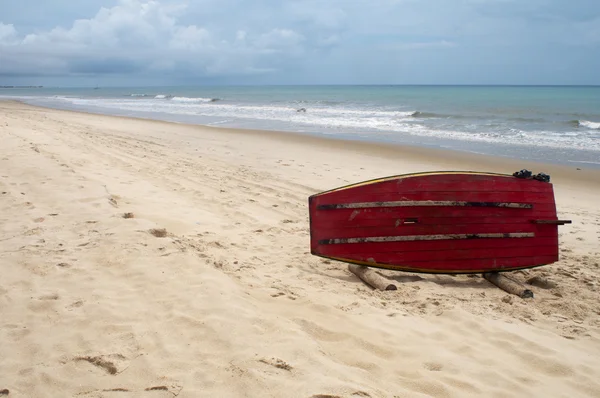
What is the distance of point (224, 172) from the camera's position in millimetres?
8938

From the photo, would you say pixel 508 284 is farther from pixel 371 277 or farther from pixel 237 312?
pixel 237 312

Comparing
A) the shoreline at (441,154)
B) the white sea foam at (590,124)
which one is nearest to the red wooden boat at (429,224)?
the shoreline at (441,154)

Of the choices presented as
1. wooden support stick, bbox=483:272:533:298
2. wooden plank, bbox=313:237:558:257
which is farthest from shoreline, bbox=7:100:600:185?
wooden support stick, bbox=483:272:533:298

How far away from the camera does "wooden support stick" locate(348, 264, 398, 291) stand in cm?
409

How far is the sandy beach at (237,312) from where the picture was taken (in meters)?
2.59

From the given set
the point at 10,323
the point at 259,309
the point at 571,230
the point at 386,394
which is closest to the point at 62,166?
the point at 10,323

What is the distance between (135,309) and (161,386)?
93 cm

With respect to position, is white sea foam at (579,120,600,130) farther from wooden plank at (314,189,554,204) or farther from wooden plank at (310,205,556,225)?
wooden plank at (310,205,556,225)

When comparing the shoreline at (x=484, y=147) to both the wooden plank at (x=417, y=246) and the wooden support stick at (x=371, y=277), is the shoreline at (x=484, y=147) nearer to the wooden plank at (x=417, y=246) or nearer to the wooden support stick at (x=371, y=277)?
the wooden plank at (x=417, y=246)

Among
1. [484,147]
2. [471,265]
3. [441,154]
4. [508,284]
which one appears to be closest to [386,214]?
[471,265]

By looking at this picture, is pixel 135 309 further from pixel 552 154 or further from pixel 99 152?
pixel 552 154

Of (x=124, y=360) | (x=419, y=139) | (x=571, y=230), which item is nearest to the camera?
(x=124, y=360)

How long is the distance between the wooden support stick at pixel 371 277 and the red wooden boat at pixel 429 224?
86mm

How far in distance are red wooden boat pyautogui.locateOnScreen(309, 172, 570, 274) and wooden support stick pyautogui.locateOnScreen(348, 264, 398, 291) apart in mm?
86
